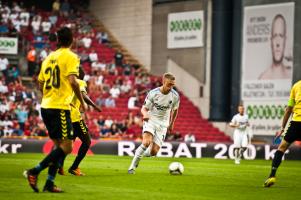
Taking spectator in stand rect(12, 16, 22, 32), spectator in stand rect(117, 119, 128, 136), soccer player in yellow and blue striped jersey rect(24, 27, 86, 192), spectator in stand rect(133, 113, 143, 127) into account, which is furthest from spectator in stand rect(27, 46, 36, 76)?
soccer player in yellow and blue striped jersey rect(24, 27, 86, 192)

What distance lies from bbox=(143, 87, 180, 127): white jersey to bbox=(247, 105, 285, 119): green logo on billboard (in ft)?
72.0

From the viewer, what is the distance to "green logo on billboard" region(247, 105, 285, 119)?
4088 centimetres

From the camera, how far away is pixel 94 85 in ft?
142

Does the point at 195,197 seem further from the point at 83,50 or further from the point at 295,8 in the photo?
the point at 83,50

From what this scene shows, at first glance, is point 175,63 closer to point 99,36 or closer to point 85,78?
point 99,36

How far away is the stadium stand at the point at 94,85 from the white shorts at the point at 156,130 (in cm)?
1843

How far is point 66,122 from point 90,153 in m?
21.7

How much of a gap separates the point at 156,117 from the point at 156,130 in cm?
31

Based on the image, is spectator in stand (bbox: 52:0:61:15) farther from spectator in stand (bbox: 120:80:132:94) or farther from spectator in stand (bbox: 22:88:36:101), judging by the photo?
spectator in stand (bbox: 22:88:36:101)

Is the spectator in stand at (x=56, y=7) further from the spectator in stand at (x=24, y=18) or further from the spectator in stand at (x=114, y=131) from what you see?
the spectator in stand at (x=114, y=131)

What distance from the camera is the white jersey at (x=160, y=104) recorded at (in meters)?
19.1

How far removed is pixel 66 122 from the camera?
506 inches

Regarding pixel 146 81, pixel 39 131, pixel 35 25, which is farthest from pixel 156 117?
pixel 35 25

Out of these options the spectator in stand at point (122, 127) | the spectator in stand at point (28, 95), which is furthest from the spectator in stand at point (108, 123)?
the spectator in stand at point (28, 95)
